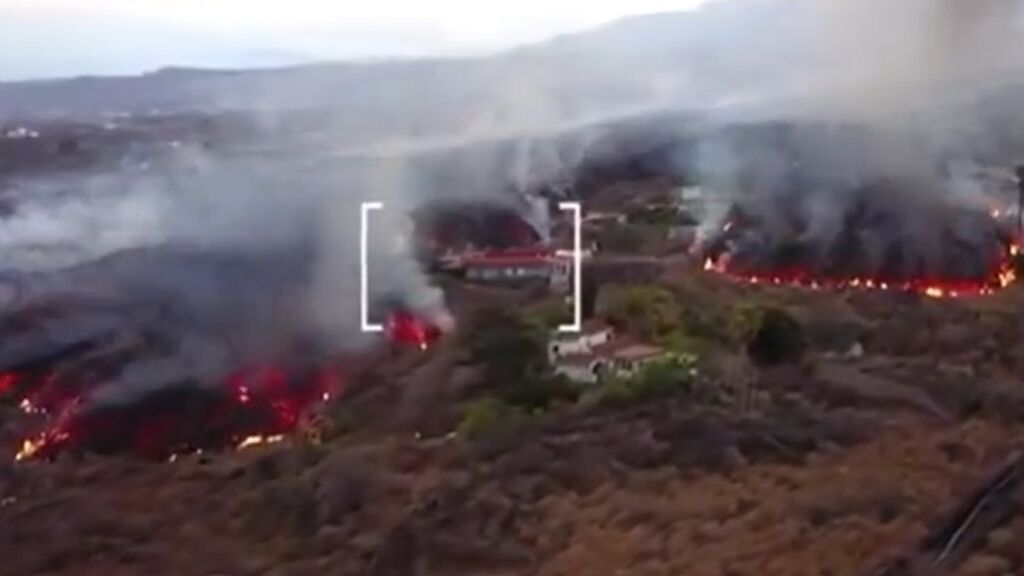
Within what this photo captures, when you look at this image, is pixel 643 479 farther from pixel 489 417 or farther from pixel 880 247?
pixel 880 247

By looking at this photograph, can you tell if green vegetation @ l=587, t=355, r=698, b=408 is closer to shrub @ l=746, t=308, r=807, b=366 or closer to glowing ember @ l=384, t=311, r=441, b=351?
shrub @ l=746, t=308, r=807, b=366

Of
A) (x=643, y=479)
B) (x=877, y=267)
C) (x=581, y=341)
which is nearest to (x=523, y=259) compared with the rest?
(x=581, y=341)

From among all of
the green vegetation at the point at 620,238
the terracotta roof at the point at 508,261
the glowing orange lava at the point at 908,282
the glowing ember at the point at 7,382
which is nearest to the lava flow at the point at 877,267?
the glowing orange lava at the point at 908,282

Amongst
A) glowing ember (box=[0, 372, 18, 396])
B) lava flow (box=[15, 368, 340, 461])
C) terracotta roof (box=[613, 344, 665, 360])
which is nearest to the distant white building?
terracotta roof (box=[613, 344, 665, 360])

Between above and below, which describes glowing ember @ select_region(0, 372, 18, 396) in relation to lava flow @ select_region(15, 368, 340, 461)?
above

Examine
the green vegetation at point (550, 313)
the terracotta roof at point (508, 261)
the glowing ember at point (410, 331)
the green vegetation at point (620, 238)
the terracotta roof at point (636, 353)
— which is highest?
the green vegetation at point (620, 238)

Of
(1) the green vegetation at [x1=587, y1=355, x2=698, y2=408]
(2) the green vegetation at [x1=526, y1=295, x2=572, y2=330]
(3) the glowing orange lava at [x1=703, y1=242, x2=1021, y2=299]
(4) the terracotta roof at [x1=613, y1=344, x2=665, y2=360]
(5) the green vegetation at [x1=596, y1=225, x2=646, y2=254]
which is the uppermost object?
(5) the green vegetation at [x1=596, y1=225, x2=646, y2=254]

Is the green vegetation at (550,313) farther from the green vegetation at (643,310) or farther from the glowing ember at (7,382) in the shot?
the glowing ember at (7,382)
